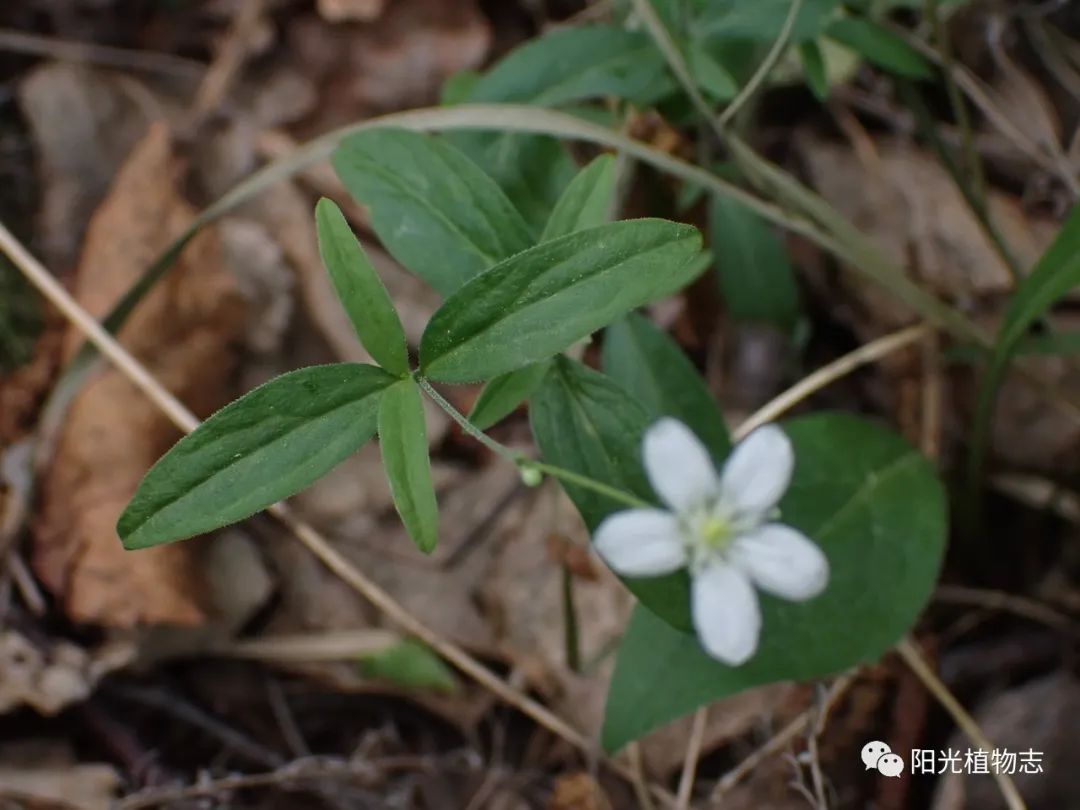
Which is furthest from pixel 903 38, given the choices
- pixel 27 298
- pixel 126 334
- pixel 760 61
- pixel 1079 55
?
pixel 27 298

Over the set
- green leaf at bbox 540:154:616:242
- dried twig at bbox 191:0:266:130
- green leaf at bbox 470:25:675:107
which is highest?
dried twig at bbox 191:0:266:130

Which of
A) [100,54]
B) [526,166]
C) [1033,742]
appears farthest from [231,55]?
[1033,742]

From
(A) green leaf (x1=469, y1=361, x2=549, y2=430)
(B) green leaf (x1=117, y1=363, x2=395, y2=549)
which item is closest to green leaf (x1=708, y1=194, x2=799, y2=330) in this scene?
(A) green leaf (x1=469, y1=361, x2=549, y2=430)

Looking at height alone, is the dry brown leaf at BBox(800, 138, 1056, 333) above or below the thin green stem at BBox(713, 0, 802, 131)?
below

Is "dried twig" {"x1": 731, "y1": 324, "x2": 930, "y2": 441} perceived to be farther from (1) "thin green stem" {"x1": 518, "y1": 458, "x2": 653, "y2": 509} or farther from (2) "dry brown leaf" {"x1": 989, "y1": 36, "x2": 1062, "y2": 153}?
(2) "dry brown leaf" {"x1": 989, "y1": 36, "x2": 1062, "y2": 153}

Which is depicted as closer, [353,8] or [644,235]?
[644,235]

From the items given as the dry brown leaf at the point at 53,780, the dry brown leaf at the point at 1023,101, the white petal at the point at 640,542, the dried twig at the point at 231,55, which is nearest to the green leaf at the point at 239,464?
the white petal at the point at 640,542

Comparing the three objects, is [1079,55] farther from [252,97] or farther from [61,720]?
[61,720]

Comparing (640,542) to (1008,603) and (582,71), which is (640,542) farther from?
(1008,603)
